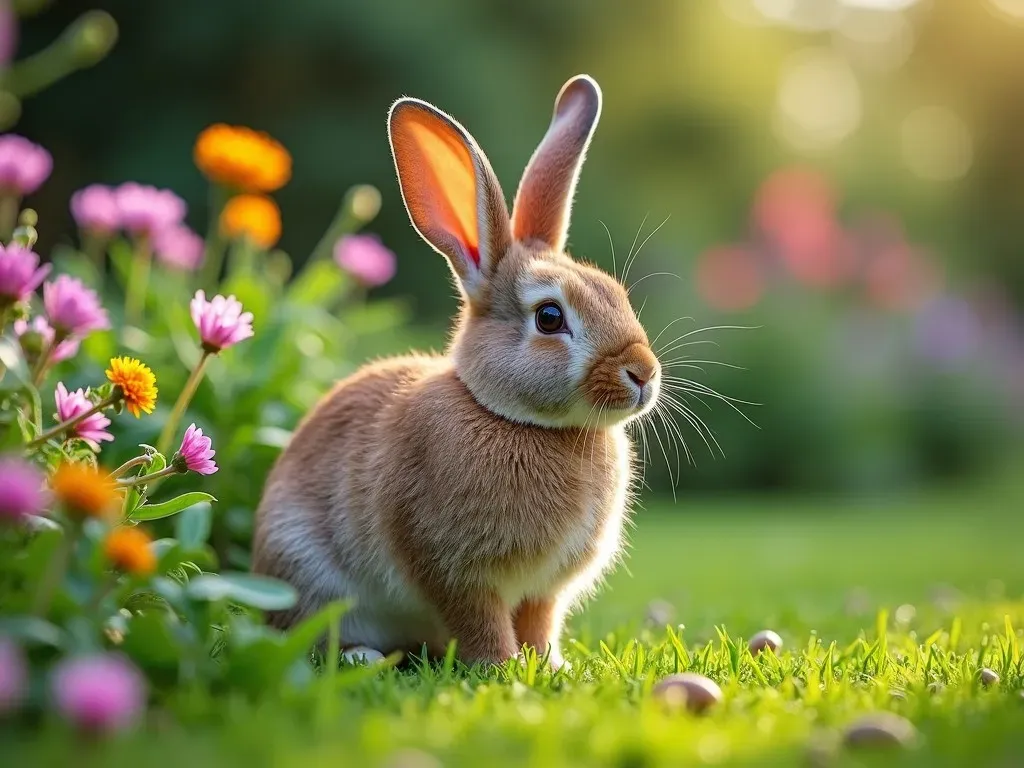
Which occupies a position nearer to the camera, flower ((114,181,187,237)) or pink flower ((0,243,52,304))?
pink flower ((0,243,52,304))

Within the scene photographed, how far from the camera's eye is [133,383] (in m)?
2.35

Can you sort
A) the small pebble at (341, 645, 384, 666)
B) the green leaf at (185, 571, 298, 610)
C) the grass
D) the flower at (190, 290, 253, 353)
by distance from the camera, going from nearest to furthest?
the grass < the green leaf at (185, 571, 298, 610) < the flower at (190, 290, 253, 353) < the small pebble at (341, 645, 384, 666)

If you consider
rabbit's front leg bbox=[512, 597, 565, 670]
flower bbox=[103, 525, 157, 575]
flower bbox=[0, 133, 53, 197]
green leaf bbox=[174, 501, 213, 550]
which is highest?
flower bbox=[0, 133, 53, 197]

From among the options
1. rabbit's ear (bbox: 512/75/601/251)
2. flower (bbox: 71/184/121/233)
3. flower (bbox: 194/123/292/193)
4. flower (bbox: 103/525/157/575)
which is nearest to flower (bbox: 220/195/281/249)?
flower (bbox: 194/123/292/193)

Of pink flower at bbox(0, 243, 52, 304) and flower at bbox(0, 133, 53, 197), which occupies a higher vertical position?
flower at bbox(0, 133, 53, 197)

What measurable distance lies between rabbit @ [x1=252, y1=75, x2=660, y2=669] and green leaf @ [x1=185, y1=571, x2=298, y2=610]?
2.33ft

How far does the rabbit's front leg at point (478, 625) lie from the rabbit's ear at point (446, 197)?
0.84 m

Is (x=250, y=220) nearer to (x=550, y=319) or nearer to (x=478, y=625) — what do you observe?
(x=550, y=319)

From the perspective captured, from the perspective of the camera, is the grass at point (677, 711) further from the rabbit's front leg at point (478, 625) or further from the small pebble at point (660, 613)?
the rabbit's front leg at point (478, 625)

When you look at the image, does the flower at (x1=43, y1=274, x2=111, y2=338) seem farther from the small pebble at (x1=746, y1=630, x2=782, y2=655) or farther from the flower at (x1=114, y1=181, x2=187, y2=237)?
the small pebble at (x1=746, y1=630, x2=782, y2=655)

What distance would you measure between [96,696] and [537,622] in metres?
1.56

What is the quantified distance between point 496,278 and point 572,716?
4.63ft

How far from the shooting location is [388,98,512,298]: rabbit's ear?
3.01m

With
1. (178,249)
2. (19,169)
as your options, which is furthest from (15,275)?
(178,249)
